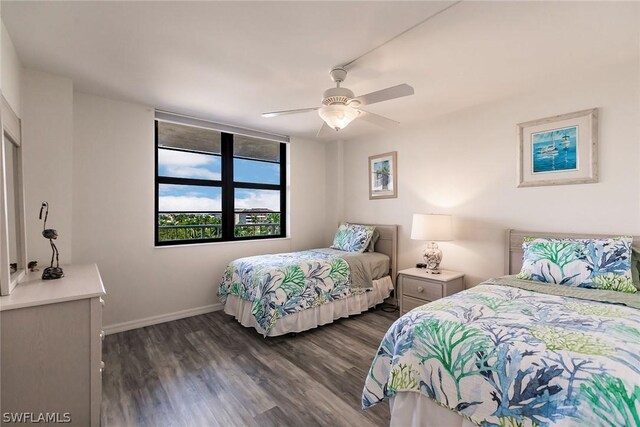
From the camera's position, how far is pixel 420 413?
1.47 meters

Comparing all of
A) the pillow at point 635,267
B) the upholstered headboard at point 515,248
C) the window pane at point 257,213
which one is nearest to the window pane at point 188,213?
the window pane at point 257,213

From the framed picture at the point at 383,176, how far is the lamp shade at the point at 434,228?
0.88 m

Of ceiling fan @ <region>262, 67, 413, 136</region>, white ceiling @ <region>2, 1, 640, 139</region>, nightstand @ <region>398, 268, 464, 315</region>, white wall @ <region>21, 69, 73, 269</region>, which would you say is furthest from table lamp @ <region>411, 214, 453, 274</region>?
white wall @ <region>21, 69, 73, 269</region>

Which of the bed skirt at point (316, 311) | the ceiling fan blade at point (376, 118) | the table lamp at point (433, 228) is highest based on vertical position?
the ceiling fan blade at point (376, 118)

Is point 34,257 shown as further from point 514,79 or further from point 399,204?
point 514,79

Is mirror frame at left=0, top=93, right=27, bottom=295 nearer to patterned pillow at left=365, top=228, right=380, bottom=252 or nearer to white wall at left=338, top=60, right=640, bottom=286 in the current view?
patterned pillow at left=365, top=228, right=380, bottom=252

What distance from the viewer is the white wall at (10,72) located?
5.88 feet

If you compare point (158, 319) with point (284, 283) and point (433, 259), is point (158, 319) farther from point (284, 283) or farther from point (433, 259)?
point (433, 259)

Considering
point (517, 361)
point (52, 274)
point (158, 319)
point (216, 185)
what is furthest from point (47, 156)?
point (517, 361)

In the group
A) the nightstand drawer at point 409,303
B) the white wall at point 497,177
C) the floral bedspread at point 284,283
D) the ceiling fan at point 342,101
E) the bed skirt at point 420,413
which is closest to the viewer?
the bed skirt at point 420,413

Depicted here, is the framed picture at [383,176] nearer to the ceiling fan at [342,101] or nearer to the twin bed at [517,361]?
the ceiling fan at [342,101]

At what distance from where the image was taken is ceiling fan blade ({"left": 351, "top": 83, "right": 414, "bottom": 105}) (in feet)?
6.30

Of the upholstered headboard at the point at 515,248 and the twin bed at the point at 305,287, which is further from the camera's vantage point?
the twin bed at the point at 305,287

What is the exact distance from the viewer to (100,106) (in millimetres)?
2977
